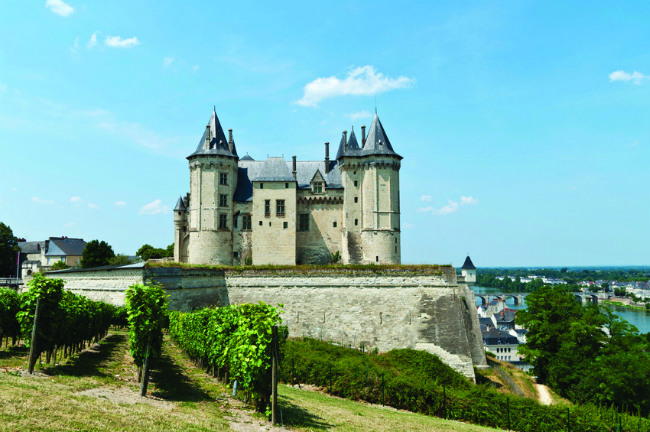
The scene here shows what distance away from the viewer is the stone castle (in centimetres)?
4425

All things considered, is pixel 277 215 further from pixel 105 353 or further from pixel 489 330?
pixel 489 330

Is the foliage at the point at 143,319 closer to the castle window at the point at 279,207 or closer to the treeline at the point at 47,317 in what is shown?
the treeline at the point at 47,317

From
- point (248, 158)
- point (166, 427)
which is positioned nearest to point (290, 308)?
point (248, 158)

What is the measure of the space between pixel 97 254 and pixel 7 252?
18.2m

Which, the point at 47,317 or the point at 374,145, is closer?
the point at 47,317

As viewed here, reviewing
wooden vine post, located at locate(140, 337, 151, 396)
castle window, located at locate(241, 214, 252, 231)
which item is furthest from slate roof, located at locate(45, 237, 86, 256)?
wooden vine post, located at locate(140, 337, 151, 396)

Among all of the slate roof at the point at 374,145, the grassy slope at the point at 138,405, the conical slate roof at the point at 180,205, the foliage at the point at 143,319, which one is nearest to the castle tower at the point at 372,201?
the slate roof at the point at 374,145

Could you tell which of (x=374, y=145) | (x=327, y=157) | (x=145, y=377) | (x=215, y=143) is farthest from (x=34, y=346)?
(x=327, y=157)

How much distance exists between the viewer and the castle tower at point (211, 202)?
4412 cm

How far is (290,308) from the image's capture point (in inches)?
1458

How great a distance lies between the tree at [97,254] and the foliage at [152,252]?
6.60 meters

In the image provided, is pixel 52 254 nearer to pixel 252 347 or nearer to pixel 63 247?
pixel 63 247

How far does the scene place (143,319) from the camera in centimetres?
1509

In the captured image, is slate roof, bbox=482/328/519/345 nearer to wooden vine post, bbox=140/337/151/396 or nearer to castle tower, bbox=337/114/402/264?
castle tower, bbox=337/114/402/264
